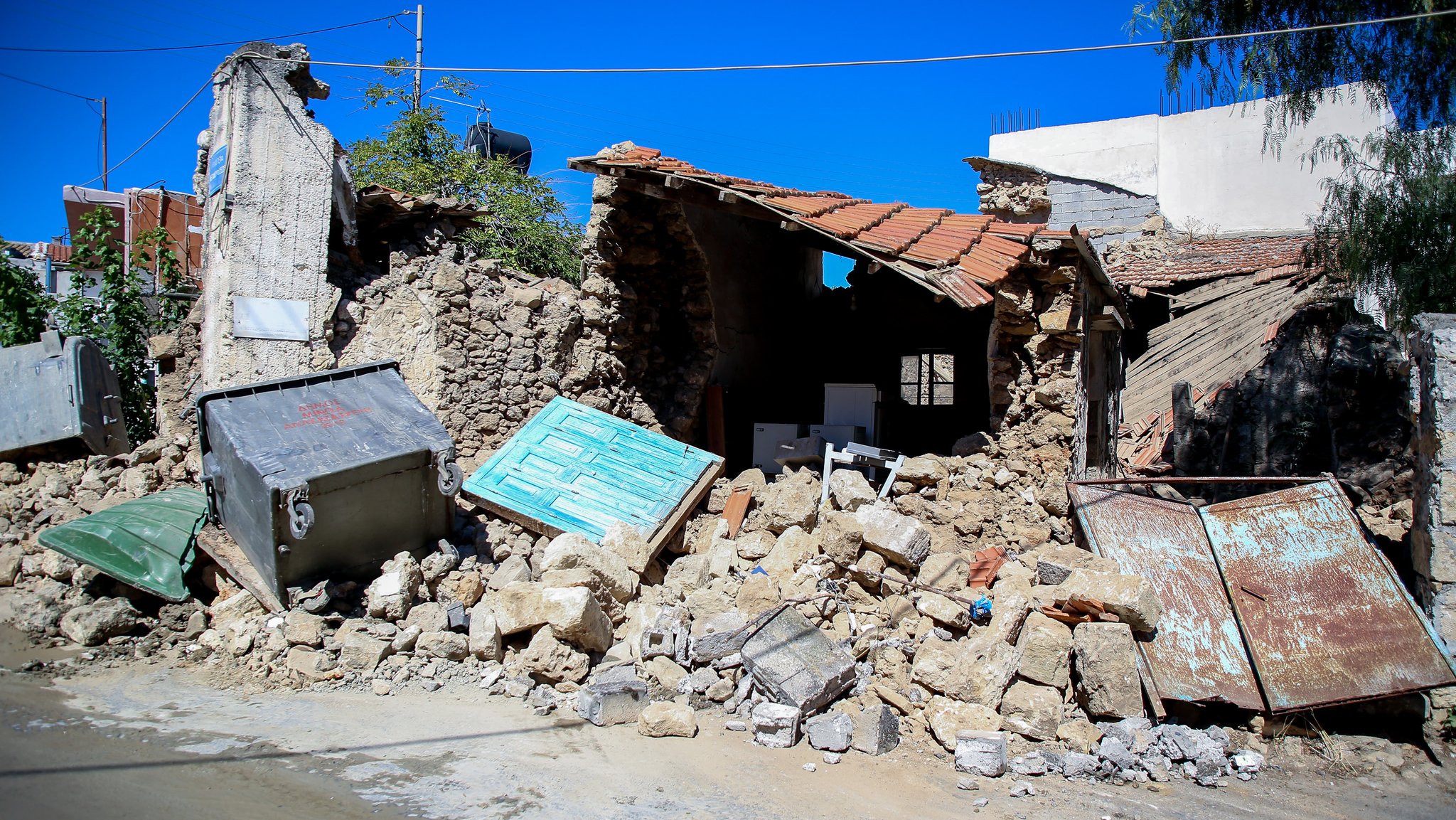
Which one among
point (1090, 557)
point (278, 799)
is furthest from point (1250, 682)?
point (278, 799)

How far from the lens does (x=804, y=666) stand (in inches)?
187

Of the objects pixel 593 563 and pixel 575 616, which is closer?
pixel 575 616

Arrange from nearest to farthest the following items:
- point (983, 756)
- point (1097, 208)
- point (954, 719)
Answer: point (983, 756)
point (954, 719)
point (1097, 208)

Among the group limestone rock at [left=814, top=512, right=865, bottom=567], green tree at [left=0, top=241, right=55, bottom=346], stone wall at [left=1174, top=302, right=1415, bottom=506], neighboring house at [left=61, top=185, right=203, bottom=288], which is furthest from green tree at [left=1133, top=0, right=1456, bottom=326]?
neighboring house at [left=61, top=185, right=203, bottom=288]

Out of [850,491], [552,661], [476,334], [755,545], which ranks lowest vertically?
[552,661]

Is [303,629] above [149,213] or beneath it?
beneath

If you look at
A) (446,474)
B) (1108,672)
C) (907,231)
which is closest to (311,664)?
(446,474)

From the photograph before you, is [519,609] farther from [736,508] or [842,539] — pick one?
[736,508]

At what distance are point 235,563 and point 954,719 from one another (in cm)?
455

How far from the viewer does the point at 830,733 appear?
4379mm

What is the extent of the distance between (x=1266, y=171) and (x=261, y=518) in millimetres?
18066

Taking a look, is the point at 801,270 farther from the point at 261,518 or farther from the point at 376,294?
the point at 261,518

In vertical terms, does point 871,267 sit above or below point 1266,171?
below

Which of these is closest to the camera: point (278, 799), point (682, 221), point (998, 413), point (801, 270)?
point (278, 799)
